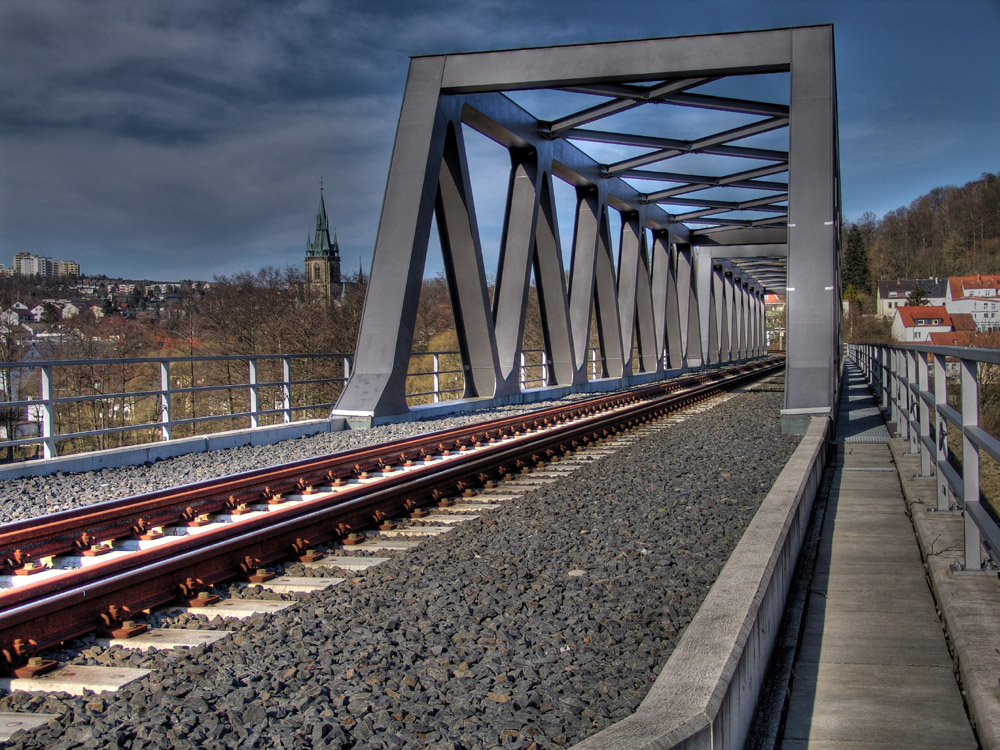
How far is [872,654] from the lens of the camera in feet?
13.1

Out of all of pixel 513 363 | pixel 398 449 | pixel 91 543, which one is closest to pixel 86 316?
pixel 513 363

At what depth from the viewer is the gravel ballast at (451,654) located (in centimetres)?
287

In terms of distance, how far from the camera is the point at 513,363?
63.6 feet

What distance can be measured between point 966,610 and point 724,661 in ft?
5.88

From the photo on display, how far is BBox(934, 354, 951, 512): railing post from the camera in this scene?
570 centimetres

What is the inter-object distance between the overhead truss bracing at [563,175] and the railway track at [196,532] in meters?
5.05

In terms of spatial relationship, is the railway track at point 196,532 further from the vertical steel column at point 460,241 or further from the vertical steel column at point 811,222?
the vertical steel column at point 460,241

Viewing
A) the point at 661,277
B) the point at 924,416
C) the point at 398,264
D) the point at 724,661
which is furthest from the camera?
the point at 661,277

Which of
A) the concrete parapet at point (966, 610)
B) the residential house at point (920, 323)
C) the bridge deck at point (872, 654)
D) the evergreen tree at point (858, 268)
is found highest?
the evergreen tree at point (858, 268)

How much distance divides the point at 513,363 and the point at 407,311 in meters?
4.66

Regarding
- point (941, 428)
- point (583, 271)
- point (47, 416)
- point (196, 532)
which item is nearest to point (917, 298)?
point (583, 271)

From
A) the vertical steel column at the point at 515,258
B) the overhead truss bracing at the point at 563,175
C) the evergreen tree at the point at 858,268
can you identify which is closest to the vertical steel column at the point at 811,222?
the overhead truss bracing at the point at 563,175

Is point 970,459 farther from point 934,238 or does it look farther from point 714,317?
point 934,238

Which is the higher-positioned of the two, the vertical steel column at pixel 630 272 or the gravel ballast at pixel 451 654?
the vertical steel column at pixel 630 272
